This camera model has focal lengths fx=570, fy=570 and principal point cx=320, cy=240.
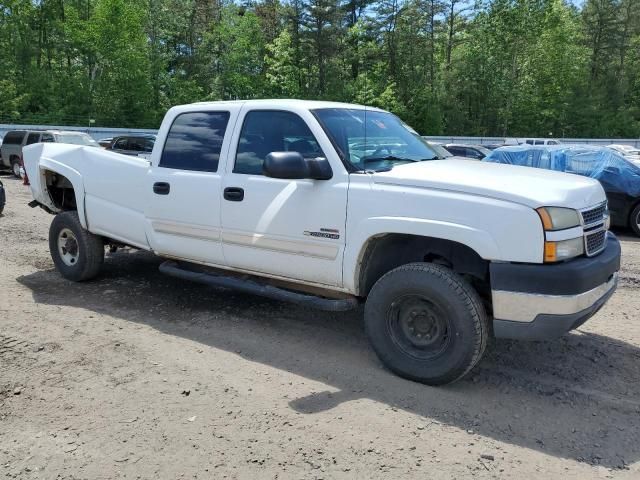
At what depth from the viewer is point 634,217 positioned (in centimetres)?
1053

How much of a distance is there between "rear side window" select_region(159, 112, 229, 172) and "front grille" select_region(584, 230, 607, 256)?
302 centimetres

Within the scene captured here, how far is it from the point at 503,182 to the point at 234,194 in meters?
2.17

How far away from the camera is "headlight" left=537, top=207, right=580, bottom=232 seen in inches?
137

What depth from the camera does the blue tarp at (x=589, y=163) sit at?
418 inches

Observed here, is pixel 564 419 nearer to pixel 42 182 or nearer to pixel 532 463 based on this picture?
pixel 532 463

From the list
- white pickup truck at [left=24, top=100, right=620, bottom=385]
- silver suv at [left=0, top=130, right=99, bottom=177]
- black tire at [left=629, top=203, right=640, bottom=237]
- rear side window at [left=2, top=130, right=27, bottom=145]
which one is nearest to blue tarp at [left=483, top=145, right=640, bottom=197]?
black tire at [left=629, top=203, right=640, bottom=237]

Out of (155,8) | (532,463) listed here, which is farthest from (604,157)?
(155,8)

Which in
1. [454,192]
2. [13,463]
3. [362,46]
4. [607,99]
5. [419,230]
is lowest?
[13,463]

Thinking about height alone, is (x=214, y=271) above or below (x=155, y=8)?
below

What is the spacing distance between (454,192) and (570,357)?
6.04ft

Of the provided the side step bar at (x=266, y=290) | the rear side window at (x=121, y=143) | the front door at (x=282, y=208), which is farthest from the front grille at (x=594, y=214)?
the rear side window at (x=121, y=143)

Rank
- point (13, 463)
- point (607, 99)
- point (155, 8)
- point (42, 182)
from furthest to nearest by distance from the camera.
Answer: point (607, 99)
point (155, 8)
point (42, 182)
point (13, 463)

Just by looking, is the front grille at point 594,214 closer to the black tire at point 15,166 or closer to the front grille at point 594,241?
the front grille at point 594,241

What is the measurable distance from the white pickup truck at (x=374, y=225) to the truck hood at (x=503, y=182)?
0.5 inches
